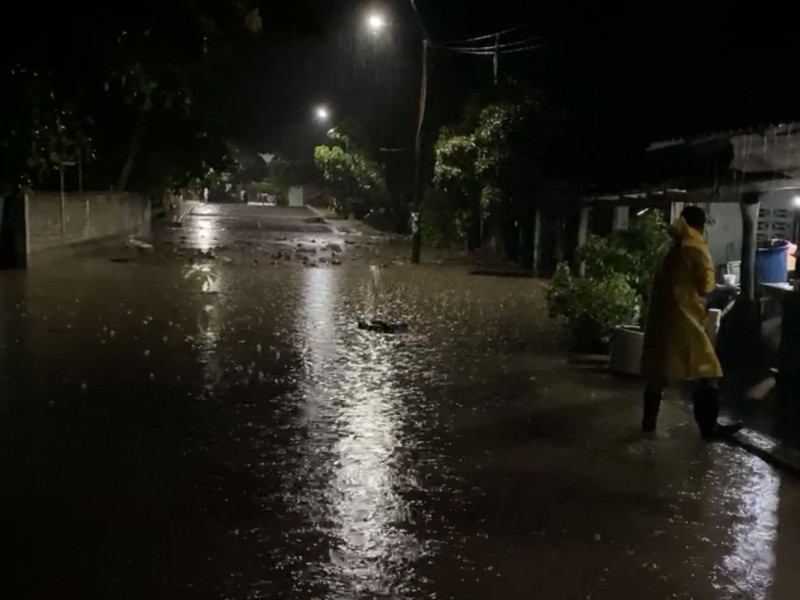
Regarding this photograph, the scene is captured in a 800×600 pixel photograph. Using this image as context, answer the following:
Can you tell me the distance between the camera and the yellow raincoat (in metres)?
7.41

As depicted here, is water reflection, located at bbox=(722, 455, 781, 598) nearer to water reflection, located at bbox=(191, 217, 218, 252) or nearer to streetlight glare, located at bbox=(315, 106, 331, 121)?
water reflection, located at bbox=(191, 217, 218, 252)

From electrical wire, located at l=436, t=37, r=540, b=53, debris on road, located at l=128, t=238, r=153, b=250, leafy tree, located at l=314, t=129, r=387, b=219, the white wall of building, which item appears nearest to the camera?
the white wall of building

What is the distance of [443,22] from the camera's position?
28406 mm

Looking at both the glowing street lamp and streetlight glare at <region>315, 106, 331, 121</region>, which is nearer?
the glowing street lamp

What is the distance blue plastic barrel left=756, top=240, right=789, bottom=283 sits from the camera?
484 inches

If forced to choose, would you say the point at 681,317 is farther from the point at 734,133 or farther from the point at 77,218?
the point at 77,218

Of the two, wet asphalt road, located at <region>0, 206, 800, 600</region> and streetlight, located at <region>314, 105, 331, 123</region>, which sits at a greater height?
streetlight, located at <region>314, 105, 331, 123</region>

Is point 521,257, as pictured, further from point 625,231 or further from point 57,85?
point 57,85

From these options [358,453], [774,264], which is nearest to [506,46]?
[774,264]

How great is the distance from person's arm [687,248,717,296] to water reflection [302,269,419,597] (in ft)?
8.81

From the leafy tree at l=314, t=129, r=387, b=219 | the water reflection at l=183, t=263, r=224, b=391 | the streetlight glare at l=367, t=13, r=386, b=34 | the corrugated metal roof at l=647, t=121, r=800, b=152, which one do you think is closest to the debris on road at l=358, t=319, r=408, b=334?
the water reflection at l=183, t=263, r=224, b=391

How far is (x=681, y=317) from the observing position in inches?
294

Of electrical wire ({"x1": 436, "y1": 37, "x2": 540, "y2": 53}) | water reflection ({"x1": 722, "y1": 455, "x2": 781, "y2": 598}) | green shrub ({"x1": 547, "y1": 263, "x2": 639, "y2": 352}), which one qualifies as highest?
electrical wire ({"x1": 436, "y1": 37, "x2": 540, "y2": 53})

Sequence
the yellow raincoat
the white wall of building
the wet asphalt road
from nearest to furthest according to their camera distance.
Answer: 1. the wet asphalt road
2. the yellow raincoat
3. the white wall of building
